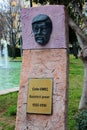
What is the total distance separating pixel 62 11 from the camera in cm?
483

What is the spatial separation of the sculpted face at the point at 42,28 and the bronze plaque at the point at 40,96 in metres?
0.57

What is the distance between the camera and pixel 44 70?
5012mm

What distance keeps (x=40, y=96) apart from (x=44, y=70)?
0.37 m

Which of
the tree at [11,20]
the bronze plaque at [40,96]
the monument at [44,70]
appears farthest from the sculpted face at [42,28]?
the tree at [11,20]

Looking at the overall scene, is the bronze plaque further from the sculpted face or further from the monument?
the sculpted face

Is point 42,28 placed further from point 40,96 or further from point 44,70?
point 40,96

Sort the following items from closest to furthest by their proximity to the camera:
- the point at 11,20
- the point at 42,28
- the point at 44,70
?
the point at 42,28 < the point at 44,70 < the point at 11,20

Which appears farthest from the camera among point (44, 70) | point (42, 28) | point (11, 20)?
point (11, 20)

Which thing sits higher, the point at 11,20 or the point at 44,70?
the point at 44,70

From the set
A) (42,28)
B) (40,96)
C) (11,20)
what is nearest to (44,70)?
(40,96)

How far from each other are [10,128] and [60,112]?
137cm

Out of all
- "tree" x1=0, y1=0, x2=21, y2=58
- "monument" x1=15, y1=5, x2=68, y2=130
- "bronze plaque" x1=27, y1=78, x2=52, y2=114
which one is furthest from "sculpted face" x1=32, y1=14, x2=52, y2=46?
"tree" x1=0, y1=0, x2=21, y2=58

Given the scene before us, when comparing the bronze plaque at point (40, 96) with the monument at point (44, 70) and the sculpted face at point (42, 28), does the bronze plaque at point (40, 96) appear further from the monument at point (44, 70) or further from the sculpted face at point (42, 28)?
the sculpted face at point (42, 28)

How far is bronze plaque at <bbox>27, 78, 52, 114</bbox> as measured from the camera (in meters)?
4.90
